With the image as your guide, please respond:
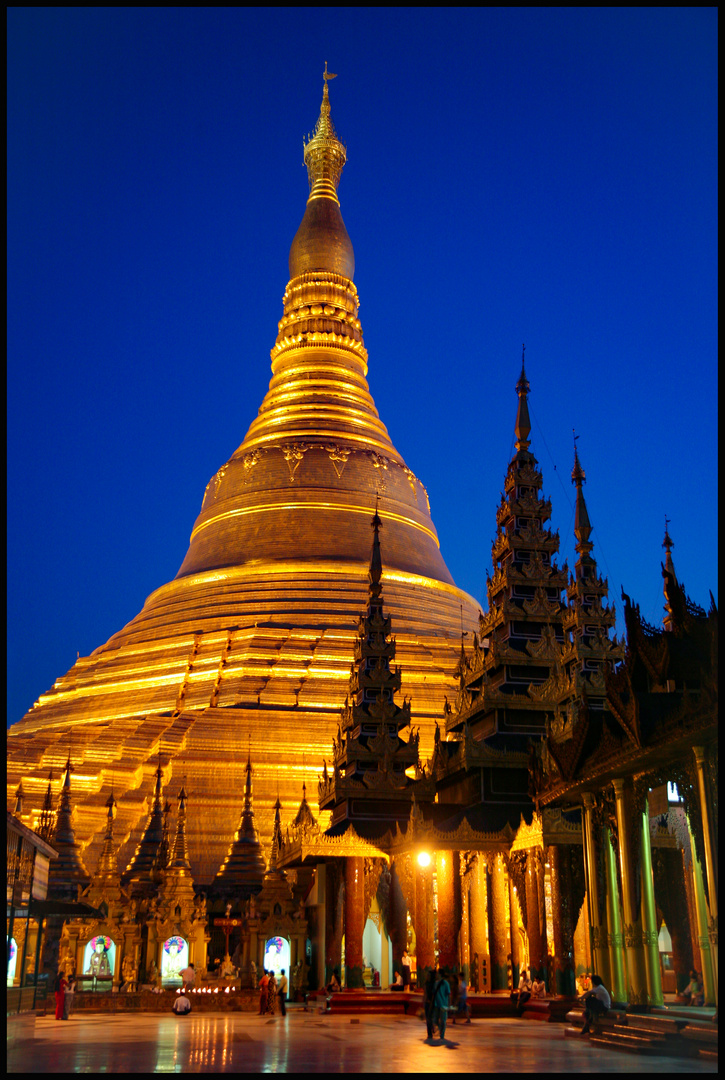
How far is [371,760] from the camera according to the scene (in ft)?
80.2

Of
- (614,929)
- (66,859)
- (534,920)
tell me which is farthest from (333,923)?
(614,929)

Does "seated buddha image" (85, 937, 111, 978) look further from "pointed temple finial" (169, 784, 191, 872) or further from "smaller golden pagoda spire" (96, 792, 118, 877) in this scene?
"pointed temple finial" (169, 784, 191, 872)

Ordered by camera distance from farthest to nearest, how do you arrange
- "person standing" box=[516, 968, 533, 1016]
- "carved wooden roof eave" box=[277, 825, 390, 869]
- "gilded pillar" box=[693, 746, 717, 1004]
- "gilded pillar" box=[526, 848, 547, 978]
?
"carved wooden roof eave" box=[277, 825, 390, 869]
"gilded pillar" box=[526, 848, 547, 978]
"person standing" box=[516, 968, 533, 1016]
"gilded pillar" box=[693, 746, 717, 1004]

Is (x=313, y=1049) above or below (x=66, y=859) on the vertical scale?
below

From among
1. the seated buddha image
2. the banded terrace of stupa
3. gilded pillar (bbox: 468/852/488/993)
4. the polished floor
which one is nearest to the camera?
the polished floor

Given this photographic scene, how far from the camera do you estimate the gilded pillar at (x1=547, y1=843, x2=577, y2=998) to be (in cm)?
1725

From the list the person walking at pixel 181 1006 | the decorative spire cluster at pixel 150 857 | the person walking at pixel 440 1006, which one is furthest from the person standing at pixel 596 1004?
the decorative spire cluster at pixel 150 857

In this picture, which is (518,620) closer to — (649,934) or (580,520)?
(580,520)

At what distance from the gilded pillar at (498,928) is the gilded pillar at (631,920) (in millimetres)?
6774

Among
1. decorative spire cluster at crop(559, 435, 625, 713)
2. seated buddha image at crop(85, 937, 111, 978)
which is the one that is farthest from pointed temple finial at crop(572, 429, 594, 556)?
seated buddha image at crop(85, 937, 111, 978)

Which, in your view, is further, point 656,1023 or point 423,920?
point 423,920

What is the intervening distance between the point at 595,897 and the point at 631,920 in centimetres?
152

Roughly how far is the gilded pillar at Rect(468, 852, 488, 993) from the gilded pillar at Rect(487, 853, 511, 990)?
0.59m

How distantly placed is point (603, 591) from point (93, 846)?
51.0 feet
